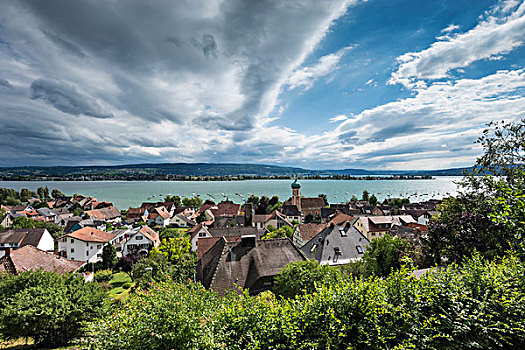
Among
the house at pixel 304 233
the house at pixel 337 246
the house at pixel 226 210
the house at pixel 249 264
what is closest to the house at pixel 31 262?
the house at pixel 249 264

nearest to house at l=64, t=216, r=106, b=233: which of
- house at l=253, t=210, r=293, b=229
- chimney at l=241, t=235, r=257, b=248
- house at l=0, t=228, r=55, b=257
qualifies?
house at l=0, t=228, r=55, b=257

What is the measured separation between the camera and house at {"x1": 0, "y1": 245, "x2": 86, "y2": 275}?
783 inches

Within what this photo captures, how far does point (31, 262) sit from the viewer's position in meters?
21.0

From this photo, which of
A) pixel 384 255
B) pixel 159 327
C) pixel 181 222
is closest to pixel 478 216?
pixel 384 255

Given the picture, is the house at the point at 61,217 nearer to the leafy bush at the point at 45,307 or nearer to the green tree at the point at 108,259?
the green tree at the point at 108,259

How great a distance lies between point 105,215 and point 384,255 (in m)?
81.8

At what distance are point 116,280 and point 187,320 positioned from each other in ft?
109

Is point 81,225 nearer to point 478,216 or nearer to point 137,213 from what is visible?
point 137,213

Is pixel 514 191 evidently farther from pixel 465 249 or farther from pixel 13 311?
pixel 13 311

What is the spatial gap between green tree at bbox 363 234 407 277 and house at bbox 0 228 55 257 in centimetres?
5100

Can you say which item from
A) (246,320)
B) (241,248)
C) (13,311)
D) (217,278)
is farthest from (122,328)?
(241,248)

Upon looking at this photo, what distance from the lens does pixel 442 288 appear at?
264 inches

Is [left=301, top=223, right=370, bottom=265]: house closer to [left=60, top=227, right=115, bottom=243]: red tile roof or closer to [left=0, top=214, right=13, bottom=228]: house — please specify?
[left=60, top=227, right=115, bottom=243]: red tile roof

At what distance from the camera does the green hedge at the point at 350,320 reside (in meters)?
5.66
